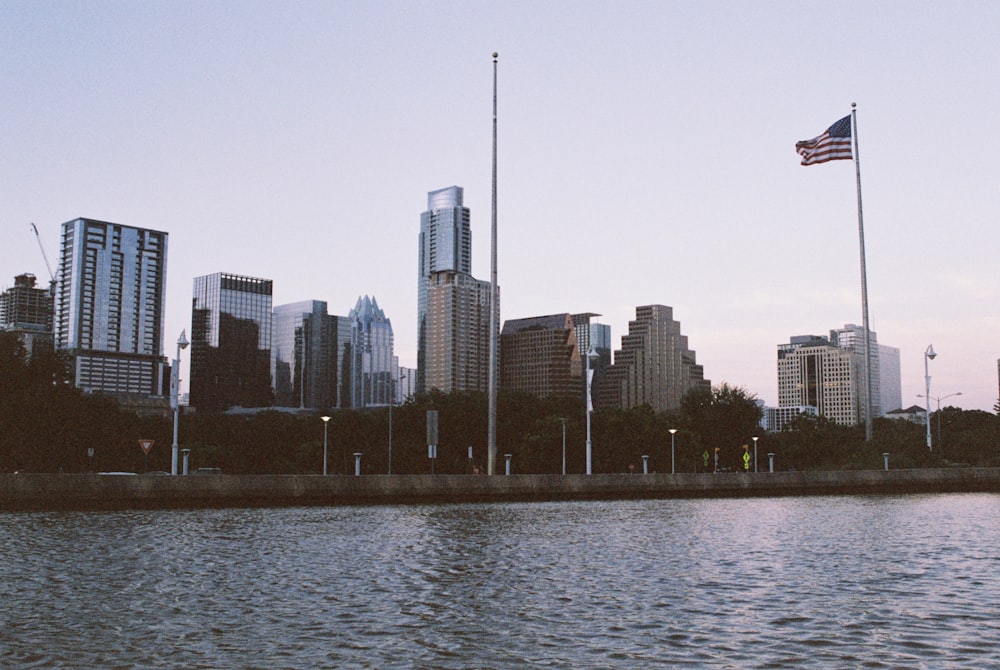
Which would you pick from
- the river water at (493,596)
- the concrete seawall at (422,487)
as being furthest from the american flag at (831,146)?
the river water at (493,596)

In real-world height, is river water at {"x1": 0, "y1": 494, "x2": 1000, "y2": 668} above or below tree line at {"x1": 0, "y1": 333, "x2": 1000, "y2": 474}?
below

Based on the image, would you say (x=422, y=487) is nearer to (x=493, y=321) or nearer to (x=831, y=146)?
(x=493, y=321)

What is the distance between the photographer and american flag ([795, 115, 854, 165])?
184 feet

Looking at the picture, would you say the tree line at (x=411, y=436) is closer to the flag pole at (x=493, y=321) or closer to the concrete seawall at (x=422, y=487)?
the concrete seawall at (x=422, y=487)

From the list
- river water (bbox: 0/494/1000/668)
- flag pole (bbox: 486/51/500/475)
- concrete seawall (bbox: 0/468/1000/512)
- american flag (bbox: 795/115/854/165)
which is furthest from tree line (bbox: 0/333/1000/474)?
river water (bbox: 0/494/1000/668)

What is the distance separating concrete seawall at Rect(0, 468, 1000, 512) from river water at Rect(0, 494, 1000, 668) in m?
5.81

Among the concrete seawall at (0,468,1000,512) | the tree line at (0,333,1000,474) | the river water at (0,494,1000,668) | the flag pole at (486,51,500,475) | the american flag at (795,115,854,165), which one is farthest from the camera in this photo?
the tree line at (0,333,1000,474)

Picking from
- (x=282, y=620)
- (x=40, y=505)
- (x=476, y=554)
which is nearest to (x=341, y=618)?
(x=282, y=620)

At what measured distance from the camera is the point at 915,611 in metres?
14.2

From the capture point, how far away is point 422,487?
44.9 m

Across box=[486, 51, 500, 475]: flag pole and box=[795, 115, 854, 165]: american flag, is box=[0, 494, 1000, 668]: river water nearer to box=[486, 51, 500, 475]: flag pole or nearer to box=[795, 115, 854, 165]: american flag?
box=[486, 51, 500, 475]: flag pole

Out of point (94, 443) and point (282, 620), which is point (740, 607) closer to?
point (282, 620)

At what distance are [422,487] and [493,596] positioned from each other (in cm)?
2942

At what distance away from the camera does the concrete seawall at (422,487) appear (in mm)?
36250
